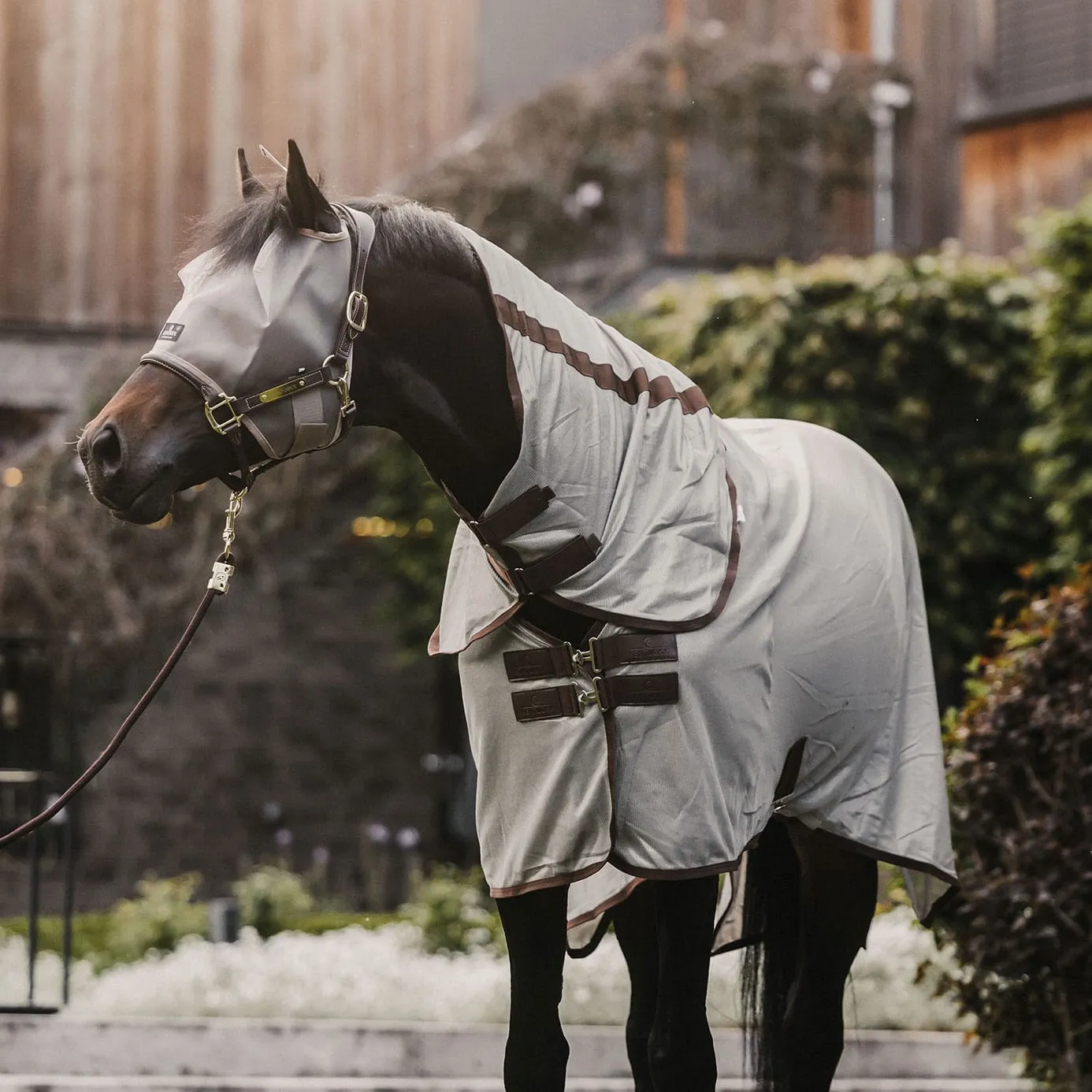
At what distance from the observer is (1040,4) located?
40.9 feet

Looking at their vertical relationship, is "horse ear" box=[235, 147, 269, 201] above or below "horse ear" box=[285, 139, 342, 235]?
above

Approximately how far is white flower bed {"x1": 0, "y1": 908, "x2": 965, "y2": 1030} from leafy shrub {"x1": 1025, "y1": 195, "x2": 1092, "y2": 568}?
2163mm

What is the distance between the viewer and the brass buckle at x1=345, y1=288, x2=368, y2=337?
243 cm

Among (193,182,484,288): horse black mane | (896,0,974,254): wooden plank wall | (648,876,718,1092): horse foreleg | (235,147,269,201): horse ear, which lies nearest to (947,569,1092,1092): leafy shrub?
(648,876,718,1092): horse foreleg

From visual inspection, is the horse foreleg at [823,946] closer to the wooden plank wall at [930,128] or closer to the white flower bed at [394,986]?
the white flower bed at [394,986]

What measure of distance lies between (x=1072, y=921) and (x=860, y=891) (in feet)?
4.42

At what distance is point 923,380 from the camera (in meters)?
9.17

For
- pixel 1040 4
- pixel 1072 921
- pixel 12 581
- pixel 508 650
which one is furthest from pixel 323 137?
pixel 508 650

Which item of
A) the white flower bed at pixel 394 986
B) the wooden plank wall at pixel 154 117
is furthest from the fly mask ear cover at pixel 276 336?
the wooden plank wall at pixel 154 117

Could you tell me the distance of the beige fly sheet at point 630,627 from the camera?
2.54 meters

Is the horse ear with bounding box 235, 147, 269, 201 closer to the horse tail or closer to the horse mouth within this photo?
the horse mouth

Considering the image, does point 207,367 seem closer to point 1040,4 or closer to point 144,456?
point 144,456

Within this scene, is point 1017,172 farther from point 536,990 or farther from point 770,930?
point 536,990

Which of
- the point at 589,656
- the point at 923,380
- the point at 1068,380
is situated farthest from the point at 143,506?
the point at 923,380
